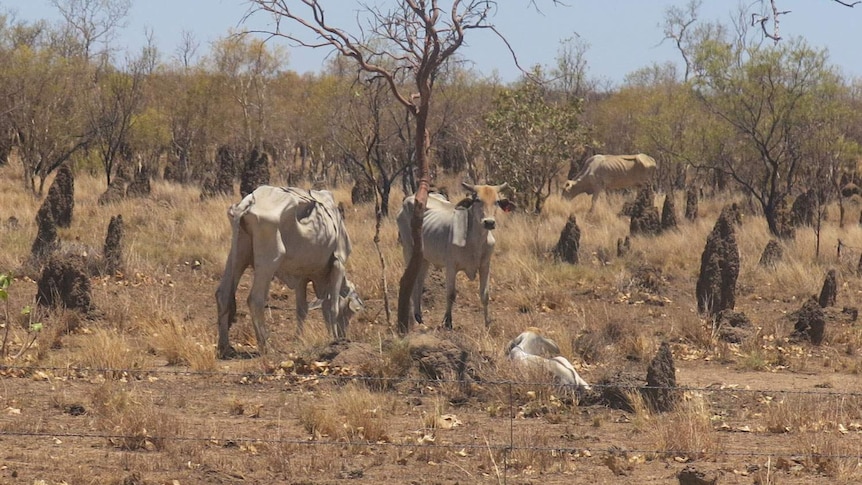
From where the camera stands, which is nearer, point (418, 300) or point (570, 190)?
point (418, 300)

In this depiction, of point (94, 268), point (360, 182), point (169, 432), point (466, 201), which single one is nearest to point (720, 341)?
point (466, 201)

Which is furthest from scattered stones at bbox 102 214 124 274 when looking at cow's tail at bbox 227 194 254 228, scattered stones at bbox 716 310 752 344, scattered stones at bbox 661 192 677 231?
Result: scattered stones at bbox 661 192 677 231

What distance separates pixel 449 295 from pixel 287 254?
9.93ft

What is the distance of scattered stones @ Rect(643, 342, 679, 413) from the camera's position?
920 centimetres

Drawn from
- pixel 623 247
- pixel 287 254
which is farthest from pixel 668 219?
pixel 287 254

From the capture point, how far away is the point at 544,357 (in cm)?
1083

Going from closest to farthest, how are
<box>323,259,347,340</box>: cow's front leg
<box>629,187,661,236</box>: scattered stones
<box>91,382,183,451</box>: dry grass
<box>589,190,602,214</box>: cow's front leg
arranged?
1. <box>91,382,183,451</box>: dry grass
2. <box>323,259,347,340</box>: cow's front leg
3. <box>629,187,661,236</box>: scattered stones
4. <box>589,190,602,214</box>: cow's front leg

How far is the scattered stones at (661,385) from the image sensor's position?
9.20 meters

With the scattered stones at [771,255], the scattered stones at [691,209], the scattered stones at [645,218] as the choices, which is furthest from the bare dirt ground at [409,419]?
the scattered stones at [691,209]

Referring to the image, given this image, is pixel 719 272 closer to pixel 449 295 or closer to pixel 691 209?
pixel 449 295

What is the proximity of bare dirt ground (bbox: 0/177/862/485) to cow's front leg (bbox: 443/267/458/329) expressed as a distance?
33.8 inches

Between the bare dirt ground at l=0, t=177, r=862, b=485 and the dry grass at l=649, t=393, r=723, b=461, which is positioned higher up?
the dry grass at l=649, t=393, r=723, b=461

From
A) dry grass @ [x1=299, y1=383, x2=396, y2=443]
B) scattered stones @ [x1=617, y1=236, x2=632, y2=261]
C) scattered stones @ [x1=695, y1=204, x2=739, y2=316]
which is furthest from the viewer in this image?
scattered stones @ [x1=617, y1=236, x2=632, y2=261]

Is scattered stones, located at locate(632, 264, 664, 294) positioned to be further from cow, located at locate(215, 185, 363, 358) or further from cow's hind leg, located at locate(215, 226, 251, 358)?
cow's hind leg, located at locate(215, 226, 251, 358)
